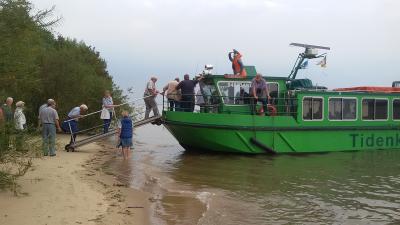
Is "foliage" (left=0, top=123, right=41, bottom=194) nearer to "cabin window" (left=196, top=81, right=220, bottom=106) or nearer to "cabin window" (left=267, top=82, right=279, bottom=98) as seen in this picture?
"cabin window" (left=196, top=81, right=220, bottom=106)

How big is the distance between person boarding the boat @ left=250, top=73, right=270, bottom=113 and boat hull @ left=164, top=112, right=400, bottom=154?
684mm

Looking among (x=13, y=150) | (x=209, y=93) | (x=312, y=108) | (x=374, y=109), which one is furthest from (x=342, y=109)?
(x=13, y=150)

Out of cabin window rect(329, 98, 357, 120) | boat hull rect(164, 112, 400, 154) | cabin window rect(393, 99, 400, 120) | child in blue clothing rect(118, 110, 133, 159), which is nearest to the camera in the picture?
child in blue clothing rect(118, 110, 133, 159)

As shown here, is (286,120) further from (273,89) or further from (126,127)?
(126,127)

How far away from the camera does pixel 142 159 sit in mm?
15664

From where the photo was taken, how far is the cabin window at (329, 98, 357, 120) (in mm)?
18984

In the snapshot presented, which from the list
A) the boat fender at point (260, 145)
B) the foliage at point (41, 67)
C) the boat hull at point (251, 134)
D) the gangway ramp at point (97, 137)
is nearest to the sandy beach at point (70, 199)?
the foliage at point (41, 67)

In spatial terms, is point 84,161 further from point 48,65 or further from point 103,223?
point 48,65

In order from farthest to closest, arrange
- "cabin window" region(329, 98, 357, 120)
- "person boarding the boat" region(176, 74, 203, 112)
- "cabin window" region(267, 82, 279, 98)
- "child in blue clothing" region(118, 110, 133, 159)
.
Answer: "cabin window" region(329, 98, 357, 120)
"cabin window" region(267, 82, 279, 98)
"person boarding the boat" region(176, 74, 203, 112)
"child in blue clothing" region(118, 110, 133, 159)

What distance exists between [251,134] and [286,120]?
1.44m

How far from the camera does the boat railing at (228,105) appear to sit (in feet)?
57.9

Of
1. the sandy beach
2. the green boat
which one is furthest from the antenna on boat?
the sandy beach

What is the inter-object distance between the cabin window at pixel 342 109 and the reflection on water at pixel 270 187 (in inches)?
77.3

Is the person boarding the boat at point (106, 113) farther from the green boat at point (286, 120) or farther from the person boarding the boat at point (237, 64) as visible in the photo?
the person boarding the boat at point (237, 64)
